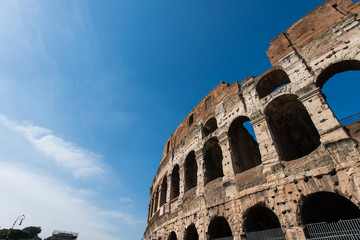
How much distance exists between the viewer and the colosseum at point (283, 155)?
5.81 meters

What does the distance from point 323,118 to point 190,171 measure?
8.26 m

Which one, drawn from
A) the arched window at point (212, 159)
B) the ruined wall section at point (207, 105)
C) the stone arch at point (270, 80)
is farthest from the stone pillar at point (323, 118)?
the arched window at point (212, 159)

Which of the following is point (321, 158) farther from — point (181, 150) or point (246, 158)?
point (181, 150)

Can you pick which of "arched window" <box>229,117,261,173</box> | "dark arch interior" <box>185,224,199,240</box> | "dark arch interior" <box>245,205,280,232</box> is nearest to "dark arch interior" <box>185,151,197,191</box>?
"dark arch interior" <box>185,224,199,240</box>

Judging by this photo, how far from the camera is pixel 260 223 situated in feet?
27.6

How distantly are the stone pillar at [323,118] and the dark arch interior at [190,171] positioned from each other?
7287 mm

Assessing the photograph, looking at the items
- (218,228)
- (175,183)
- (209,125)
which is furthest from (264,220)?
(175,183)

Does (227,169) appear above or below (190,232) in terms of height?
above

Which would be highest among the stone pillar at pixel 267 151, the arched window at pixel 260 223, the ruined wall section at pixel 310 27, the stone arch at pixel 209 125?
the ruined wall section at pixel 310 27

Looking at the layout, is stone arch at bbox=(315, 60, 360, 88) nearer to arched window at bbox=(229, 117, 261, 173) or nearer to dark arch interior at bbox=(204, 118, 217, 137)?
arched window at bbox=(229, 117, 261, 173)

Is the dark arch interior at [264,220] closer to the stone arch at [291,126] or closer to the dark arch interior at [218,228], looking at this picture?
the dark arch interior at [218,228]

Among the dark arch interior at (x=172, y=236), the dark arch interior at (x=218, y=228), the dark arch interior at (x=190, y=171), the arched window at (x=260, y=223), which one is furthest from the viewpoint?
the dark arch interior at (x=190, y=171)

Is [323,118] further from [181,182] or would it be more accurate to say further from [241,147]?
[181,182]

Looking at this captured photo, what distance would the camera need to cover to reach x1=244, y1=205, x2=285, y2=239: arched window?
6098 millimetres
